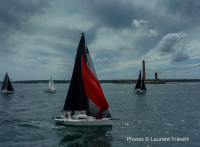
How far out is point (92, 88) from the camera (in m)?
18.3

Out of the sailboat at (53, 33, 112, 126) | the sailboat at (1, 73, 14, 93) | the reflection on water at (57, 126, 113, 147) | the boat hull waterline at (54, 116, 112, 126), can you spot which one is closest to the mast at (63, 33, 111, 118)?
the sailboat at (53, 33, 112, 126)

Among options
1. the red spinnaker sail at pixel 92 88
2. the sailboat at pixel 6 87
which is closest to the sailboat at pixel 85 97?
the red spinnaker sail at pixel 92 88

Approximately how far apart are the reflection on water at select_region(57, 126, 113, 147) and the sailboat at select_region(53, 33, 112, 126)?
0.86 metres

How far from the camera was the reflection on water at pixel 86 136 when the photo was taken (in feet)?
49.1

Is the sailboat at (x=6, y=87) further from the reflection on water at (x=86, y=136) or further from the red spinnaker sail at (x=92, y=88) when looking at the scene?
the red spinnaker sail at (x=92, y=88)

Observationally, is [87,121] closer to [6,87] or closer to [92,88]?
[92,88]

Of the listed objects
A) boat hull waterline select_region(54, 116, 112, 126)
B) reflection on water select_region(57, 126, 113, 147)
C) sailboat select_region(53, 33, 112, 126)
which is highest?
sailboat select_region(53, 33, 112, 126)

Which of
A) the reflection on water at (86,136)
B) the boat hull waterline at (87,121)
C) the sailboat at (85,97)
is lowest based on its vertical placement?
the reflection on water at (86,136)

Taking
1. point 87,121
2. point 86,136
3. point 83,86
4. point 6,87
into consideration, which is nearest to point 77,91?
point 83,86

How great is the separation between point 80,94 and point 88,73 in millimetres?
3288

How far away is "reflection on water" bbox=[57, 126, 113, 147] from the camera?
1498 cm

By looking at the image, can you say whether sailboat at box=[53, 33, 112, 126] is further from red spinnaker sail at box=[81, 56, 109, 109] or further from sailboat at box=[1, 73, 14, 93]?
sailboat at box=[1, 73, 14, 93]

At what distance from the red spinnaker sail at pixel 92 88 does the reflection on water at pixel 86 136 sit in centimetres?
315

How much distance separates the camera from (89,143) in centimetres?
1498
